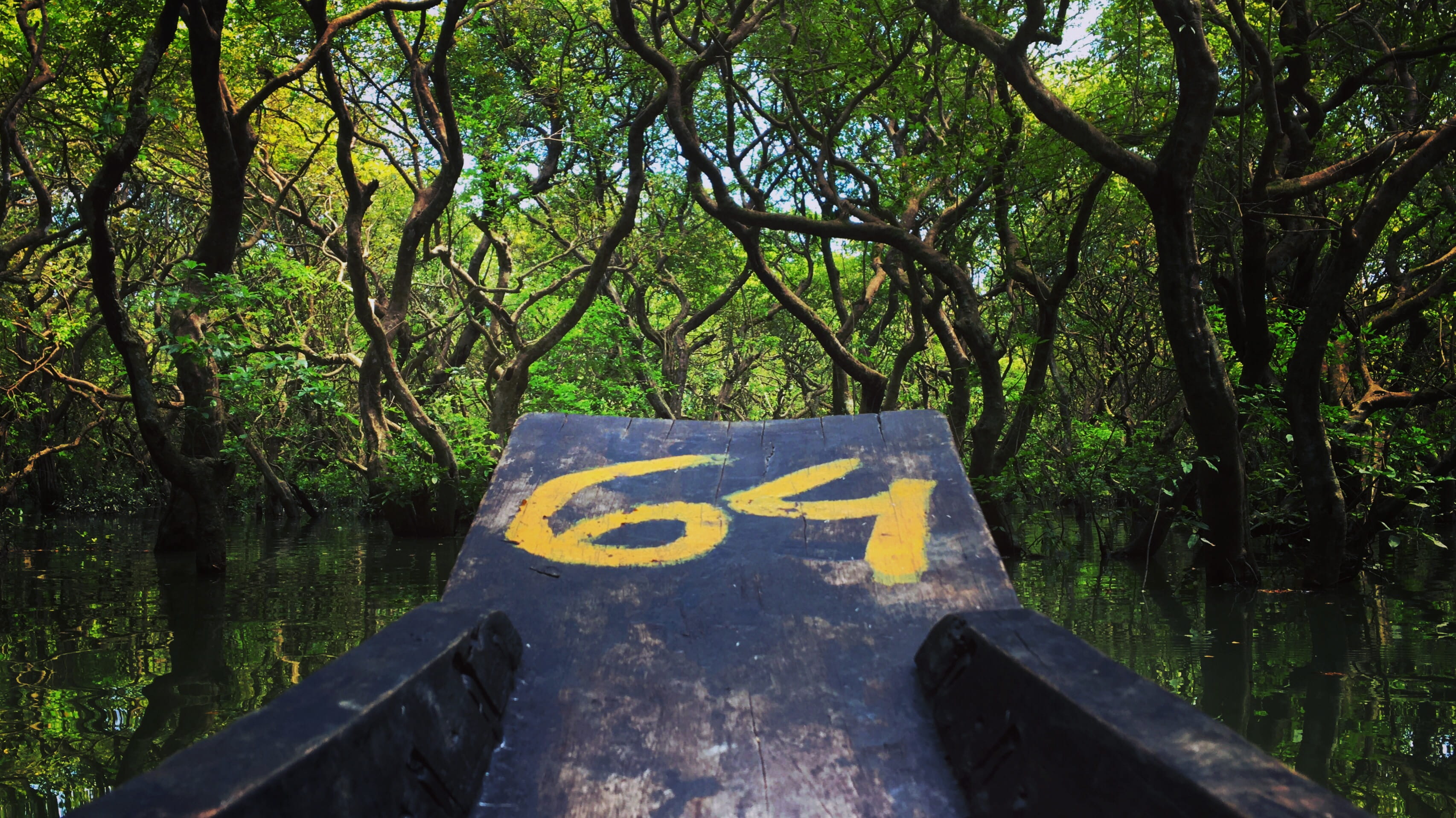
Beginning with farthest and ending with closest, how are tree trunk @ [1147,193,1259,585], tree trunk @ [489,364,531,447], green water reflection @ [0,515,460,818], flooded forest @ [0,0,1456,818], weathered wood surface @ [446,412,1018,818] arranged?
tree trunk @ [489,364,531,447]
tree trunk @ [1147,193,1259,585]
flooded forest @ [0,0,1456,818]
green water reflection @ [0,515,460,818]
weathered wood surface @ [446,412,1018,818]

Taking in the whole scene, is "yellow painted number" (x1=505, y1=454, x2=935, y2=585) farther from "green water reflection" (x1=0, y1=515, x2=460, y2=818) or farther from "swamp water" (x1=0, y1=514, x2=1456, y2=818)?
"green water reflection" (x1=0, y1=515, x2=460, y2=818)

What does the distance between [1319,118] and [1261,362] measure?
2.02 metres

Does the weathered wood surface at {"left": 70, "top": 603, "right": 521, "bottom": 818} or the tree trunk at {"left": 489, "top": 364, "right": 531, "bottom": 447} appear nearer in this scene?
the weathered wood surface at {"left": 70, "top": 603, "right": 521, "bottom": 818}

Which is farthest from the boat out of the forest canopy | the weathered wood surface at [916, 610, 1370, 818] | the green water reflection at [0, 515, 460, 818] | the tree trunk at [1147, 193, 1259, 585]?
the forest canopy

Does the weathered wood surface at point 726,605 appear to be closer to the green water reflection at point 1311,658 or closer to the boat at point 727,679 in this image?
the boat at point 727,679

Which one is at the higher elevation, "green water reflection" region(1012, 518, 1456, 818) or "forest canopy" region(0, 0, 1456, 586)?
"forest canopy" region(0, 0, 1456, 586)

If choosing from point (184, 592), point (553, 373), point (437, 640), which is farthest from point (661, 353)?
point (437, 640)

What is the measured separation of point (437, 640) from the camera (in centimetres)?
163

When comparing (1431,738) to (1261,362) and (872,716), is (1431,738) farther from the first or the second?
(1261,362)

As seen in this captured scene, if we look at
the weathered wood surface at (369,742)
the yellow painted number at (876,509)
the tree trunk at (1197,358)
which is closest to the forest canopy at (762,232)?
the tree trunk at (1197,358)

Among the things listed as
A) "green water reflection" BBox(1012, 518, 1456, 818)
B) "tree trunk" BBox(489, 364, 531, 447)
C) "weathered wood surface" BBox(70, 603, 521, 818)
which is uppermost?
"tree trunk" BBox(489, 364, 531, 447)

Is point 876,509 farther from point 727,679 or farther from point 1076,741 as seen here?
point 1076,741

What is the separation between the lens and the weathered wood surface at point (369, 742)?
108 centimetres

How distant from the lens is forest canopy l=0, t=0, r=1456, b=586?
6.54 meters
